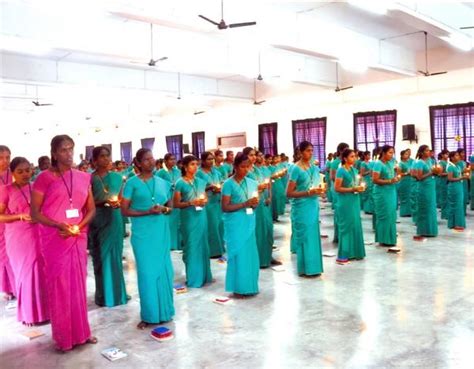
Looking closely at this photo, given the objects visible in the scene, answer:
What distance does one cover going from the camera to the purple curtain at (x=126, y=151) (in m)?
23.3

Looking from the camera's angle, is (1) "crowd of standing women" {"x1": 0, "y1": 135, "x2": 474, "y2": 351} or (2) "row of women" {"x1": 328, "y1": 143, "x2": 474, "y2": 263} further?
(2) "row of women" {"x1": 328, "y1": 143, "x2": 474, "y2": 263}

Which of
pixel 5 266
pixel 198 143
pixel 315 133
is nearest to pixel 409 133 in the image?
pixel 315 133

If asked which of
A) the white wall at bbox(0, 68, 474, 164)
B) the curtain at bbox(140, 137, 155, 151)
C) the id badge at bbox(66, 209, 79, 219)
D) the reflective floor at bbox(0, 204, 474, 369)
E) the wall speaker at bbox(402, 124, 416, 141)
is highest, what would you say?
the white wall at bbox(0, 68, 474, 164)

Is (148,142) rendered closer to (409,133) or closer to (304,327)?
(409,133)

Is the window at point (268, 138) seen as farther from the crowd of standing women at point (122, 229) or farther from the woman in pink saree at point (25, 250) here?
the woman in pink saree at point (25, 250)

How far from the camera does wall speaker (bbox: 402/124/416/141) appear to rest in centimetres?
1320

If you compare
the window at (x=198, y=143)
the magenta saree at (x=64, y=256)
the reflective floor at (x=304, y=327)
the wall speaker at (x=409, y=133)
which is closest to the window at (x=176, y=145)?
the window at (x=198, y=143)

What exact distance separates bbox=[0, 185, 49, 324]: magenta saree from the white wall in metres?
11.5

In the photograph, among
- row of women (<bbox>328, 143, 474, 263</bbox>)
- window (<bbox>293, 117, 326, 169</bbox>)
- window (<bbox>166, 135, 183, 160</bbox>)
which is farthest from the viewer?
window (<bbox>166, 135, 183, 160</bbox>)

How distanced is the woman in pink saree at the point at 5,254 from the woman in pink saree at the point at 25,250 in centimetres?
15

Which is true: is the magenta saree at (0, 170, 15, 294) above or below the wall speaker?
below

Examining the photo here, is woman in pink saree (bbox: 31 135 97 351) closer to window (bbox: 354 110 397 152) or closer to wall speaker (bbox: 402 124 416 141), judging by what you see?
wall speaker (bbox: 402 124 416 141)

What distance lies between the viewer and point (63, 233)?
10.7 ft

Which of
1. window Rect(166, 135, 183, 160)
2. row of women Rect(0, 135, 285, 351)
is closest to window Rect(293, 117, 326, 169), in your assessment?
window Rect(166, 135, 183, 160)
